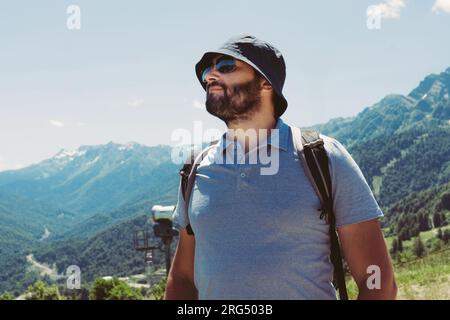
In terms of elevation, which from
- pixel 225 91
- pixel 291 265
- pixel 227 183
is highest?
pixel 225 91

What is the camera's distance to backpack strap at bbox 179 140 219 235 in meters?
2.93

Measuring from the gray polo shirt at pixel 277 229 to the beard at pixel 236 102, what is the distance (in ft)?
1.18

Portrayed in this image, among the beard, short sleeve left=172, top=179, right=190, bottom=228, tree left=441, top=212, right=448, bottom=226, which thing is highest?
the beard

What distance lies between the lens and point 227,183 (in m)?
2.70

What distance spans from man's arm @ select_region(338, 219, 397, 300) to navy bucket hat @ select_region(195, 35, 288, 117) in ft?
3.02

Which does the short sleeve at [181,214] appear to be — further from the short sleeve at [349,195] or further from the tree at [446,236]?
the tree at [446,236]

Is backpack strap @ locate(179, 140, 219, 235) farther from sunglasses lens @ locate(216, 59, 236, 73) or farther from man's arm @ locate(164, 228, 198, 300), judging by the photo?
sunglasses lens @ locate(216, 59, 236, 73)

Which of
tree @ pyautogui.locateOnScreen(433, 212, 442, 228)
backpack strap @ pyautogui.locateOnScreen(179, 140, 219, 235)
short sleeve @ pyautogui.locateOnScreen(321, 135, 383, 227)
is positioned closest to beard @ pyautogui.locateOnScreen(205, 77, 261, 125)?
backpack strap @ pyautogui.locateOnScreen(179, 140, 219, 235)

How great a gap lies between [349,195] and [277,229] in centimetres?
40

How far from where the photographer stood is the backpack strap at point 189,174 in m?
2.93
